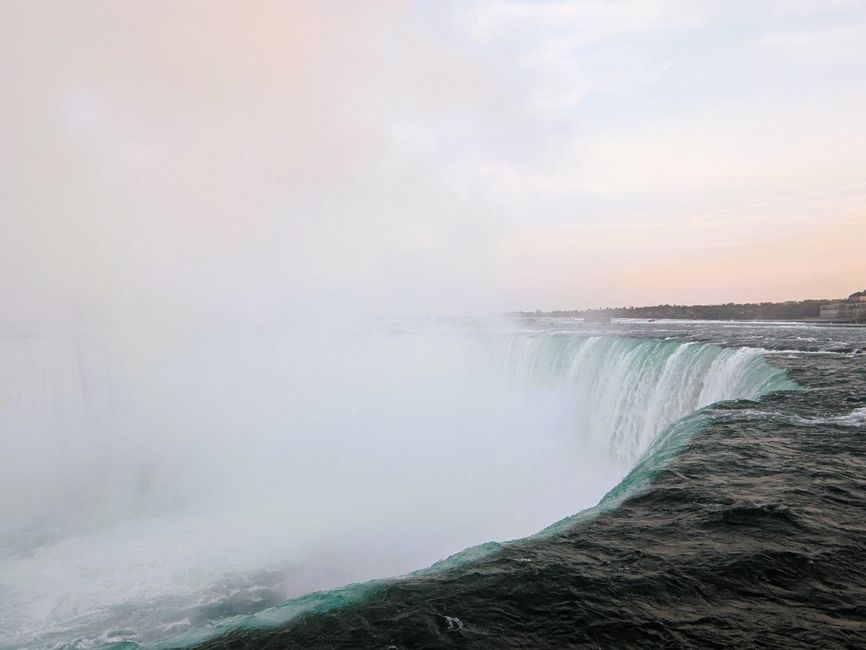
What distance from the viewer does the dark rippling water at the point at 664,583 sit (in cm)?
343

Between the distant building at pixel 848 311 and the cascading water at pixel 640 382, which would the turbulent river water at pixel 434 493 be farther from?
the distant building at pixel 848 311

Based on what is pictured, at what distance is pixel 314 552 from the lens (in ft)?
39.2

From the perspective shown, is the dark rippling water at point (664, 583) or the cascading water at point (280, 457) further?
the cascading water at point (280, 457)

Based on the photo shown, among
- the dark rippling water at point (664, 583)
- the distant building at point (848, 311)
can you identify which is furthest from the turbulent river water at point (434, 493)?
the distant building at point (848, 311)

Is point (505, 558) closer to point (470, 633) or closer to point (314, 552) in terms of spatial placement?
point (470, 633)

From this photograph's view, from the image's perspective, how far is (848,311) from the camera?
124ft

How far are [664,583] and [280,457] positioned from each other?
18888mm

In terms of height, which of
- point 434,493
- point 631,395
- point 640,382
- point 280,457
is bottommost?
point 434,493

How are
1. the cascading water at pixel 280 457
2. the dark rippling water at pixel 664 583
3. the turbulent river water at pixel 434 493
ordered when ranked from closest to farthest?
the dark rippling water at pixel 664 583 → the turbulent river water at pixel 434 493 → the cascading water at pixel 280 457

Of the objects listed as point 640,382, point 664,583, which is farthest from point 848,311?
point 664,583

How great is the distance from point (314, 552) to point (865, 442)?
10.6 meters

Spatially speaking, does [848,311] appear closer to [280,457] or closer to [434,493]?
[434,493]

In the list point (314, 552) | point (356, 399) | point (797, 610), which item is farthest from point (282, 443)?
point (797, 610)

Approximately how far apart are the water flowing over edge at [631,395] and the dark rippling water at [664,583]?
5.8 inches
